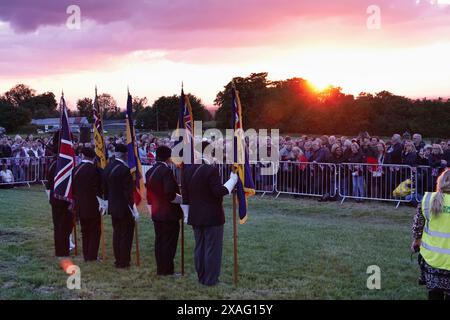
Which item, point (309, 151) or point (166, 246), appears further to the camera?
point (309, 151)

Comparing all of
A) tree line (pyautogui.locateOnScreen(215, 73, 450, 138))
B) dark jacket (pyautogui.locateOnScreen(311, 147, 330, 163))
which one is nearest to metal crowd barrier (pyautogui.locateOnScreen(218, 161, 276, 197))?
dark jacket (pyautogui.locateOnScreen(311, 147, 330, 163))

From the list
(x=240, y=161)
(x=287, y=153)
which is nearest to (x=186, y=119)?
(x=240, y=161)

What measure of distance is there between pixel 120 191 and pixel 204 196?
1983mm

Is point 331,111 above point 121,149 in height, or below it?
above

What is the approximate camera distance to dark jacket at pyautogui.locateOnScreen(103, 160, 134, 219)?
30.6 feet

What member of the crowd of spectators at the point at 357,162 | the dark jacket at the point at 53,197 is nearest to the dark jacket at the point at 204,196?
the dark jacket at the point at 53,197

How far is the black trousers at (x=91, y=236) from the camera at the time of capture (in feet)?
33.0

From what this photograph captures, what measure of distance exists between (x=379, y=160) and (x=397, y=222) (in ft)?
11.5

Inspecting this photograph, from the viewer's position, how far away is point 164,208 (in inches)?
346

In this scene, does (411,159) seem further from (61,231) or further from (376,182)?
(61,231)

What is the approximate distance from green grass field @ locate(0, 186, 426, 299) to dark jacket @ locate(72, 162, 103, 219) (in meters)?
0.97

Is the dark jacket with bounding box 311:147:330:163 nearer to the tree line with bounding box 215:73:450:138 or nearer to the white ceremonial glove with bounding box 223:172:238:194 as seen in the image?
the white ceremonial glove with bounding box 223:172:238:194

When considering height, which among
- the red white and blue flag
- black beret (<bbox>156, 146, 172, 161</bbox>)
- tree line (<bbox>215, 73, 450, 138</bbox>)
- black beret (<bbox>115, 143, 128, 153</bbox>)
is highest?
tree line (<bbox>215, 73, 450, 138</bbox>)
